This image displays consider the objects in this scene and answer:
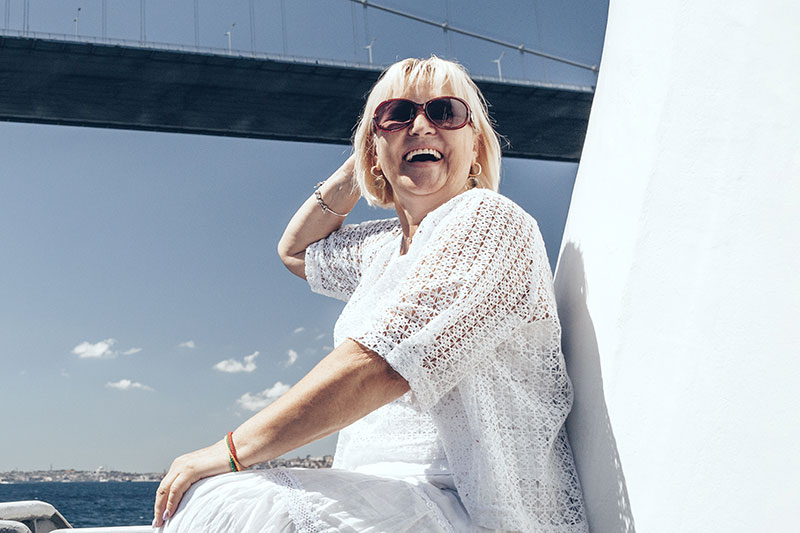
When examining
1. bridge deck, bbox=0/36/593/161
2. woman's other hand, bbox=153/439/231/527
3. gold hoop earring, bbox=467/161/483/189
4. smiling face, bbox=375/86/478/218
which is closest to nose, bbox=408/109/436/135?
smiling face, bbox=375/86/478/218

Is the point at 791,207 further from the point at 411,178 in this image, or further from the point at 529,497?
the point at 411,178

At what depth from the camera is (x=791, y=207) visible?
67 cm

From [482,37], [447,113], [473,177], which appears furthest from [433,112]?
[482,37]

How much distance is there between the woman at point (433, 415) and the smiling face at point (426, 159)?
19cm

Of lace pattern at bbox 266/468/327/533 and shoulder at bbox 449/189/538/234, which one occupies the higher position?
shoulder at bbox 449/189/538/234

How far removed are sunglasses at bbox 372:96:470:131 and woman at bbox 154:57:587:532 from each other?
24 cm

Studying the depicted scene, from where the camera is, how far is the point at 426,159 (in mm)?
1207

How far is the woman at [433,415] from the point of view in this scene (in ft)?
2.53

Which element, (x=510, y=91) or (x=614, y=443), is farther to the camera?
(x=510, y=91)

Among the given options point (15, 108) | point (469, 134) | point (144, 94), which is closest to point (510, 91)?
point (144, 94)

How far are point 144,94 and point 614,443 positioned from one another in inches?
499

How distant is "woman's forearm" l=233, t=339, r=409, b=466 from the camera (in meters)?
0.80

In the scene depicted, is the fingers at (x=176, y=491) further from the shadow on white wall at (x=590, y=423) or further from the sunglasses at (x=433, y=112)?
the sunglasses at (x=433, y=112)

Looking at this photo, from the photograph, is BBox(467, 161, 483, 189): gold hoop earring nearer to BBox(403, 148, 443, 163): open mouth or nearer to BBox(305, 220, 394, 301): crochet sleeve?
BBox(403, 148, 443, 163): open mouth
